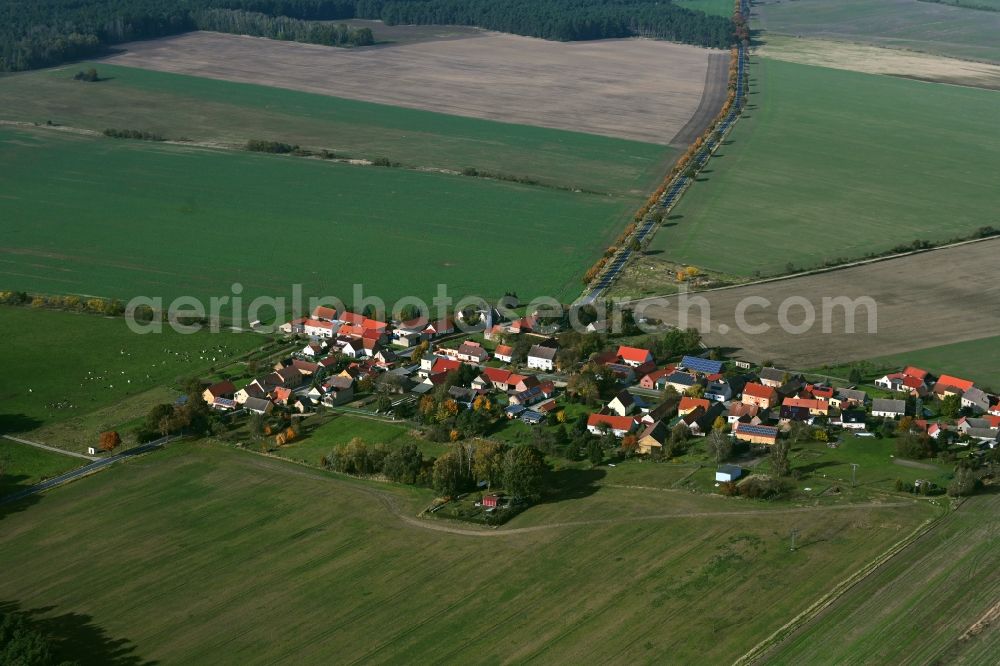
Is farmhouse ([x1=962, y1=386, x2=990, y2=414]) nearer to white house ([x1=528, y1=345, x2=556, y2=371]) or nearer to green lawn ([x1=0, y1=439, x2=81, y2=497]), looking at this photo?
white house ([x1=528, y1=345, x2=556, y2=371])

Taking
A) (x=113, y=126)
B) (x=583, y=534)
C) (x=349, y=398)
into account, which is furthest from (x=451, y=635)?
(x=113, y=126)

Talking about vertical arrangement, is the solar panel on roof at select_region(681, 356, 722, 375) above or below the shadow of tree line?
above

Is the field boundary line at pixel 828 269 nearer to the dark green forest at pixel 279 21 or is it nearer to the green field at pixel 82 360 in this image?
the green field at pixel 82 360

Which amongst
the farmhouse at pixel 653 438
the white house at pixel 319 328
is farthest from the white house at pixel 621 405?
the white house at pixel 319 328

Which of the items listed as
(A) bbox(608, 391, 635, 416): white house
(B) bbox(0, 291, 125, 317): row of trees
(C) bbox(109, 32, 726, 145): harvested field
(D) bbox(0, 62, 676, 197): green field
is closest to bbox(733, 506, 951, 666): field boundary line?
(A) bbox(608, 391, 635, 416): white house

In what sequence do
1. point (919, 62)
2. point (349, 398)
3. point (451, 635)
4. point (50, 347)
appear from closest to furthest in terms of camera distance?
1. point (451, 635)
2. point (349, 398)
3. point (50, 347)
4. point (919, 62)

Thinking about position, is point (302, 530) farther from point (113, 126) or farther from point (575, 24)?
point (575, 24)
